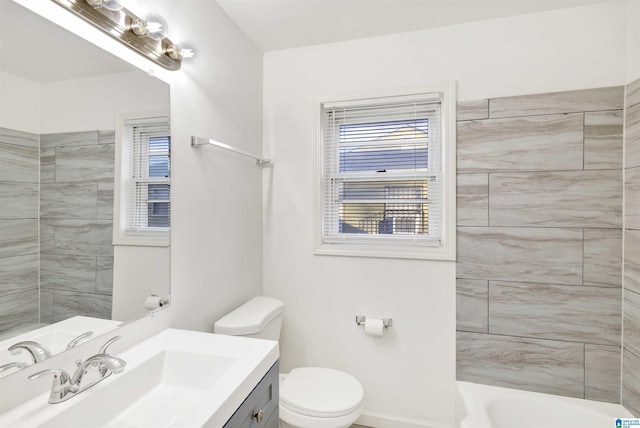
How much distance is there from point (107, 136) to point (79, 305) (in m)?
0.56

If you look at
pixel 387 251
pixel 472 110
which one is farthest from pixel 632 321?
pixel 472 110

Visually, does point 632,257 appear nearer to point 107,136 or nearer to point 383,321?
point 383,321

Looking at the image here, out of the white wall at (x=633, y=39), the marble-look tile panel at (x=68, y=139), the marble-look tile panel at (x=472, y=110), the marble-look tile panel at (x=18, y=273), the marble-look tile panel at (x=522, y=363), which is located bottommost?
the marble-look tile panel at (x=522, y=363)

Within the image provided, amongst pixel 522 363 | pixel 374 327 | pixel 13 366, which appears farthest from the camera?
pixel 374 327

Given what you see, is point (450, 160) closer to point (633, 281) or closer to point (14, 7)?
point (633, 281)

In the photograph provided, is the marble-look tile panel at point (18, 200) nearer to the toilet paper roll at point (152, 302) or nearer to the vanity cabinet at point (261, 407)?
the toilet paper roll at point (152, 302)

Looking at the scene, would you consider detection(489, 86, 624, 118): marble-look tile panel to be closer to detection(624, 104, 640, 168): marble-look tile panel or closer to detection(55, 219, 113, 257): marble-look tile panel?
detection(624, 104, 640, 168): marble-look tile panel

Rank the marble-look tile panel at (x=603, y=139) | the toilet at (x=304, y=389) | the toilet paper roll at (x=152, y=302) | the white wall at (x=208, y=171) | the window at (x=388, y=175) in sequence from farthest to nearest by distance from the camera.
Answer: the window at (x=388, y=175)
the marble-look tile panel at (x=603, y=139)
the toilet at (x=304, y=389)
the white wall at (x=208, y=171)
the toilet paper roll at (x=152, y=302)

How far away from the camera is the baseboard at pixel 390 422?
6.30ft

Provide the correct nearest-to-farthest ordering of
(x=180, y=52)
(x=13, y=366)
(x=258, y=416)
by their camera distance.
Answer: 1. (x=13, y=366)
2. (x=258, y=416)
3. (x=180, y=52)

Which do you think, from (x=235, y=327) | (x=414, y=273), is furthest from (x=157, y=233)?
(x=414, y=273)

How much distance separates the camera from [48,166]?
3.06ft

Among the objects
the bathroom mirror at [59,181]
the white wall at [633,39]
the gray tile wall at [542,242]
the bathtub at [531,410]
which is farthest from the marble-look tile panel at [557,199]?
the bathroom mirror at [59,181]

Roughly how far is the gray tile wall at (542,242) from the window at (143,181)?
1.57 m
